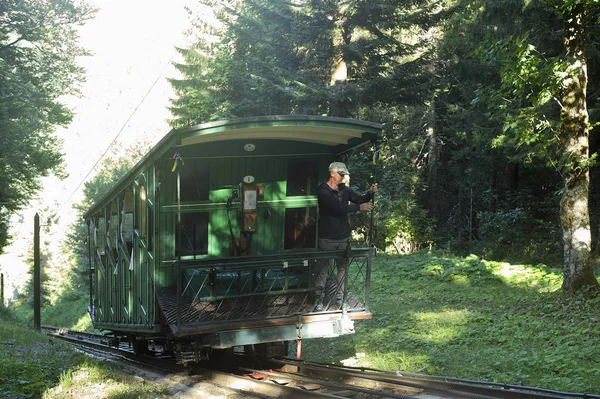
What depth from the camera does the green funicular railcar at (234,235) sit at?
26.8ft

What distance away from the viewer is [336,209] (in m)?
8.58

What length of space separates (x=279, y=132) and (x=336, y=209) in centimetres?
137

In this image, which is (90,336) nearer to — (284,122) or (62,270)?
(284,122)

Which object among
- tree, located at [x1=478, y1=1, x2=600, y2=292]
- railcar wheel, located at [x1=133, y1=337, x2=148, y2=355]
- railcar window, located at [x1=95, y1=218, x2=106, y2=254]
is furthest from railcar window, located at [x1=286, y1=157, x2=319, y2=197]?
railcar window, located at [x1=95, y1=218, x2=106, y2=254]

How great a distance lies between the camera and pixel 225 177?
368 inches

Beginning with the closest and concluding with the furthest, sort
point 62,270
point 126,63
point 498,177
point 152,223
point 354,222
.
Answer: point 152,223
point 354,222
point 498,177
point 62,270
point 126,63

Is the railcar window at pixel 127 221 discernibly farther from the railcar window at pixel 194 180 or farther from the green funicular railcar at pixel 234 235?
the railcar window at pixel 194 180

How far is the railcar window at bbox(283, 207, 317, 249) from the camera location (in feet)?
32.3

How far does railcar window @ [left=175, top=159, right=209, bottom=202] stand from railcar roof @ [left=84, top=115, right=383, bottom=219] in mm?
443

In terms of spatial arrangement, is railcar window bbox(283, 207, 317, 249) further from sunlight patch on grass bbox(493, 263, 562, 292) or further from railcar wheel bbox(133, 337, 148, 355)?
sunlight patch on grass bbox(493, 263, 562, 292)

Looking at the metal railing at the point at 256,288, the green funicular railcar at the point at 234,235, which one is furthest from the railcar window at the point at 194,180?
the metal railing at the point at 256,288

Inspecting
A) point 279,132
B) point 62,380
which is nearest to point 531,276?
point 279,132

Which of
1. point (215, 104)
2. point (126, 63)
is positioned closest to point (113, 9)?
point (126, 63)

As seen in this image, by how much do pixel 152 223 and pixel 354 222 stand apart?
15.0 m
